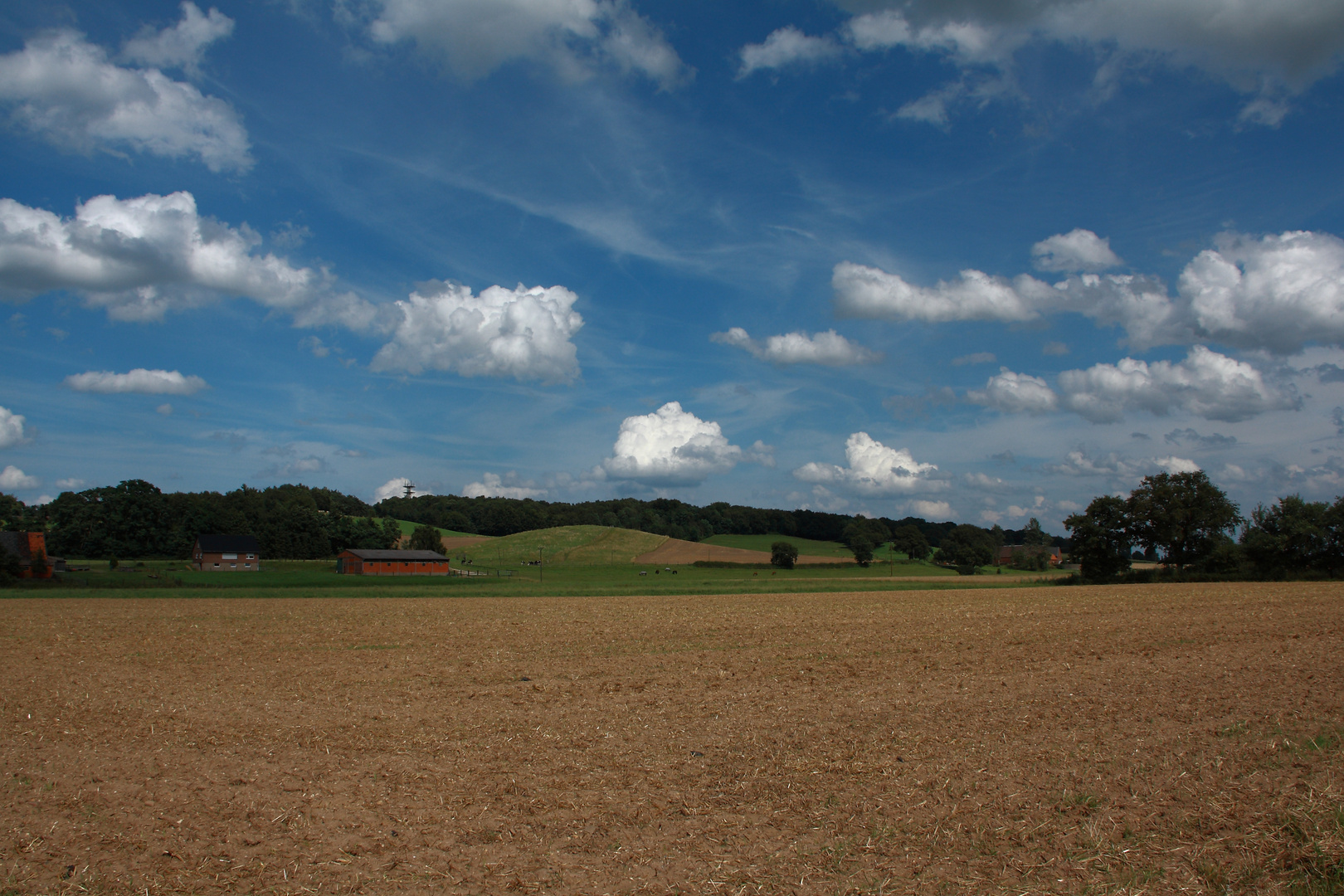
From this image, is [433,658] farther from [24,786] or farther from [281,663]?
[24,786]

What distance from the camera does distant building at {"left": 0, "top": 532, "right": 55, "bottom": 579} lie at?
6456 centimetres

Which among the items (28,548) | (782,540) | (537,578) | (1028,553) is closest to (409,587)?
(537,578)

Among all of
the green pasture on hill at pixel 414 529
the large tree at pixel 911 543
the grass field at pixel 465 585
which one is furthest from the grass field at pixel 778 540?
the green pasture on hill at pixel 414 529

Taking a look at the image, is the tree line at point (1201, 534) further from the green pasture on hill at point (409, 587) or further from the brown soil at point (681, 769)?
the brown soil at point (681, 769)

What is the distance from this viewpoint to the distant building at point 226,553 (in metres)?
95.4

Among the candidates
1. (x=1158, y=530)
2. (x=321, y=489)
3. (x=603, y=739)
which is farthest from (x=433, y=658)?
(x=321, y=489)

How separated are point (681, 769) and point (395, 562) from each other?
83969 millimetres

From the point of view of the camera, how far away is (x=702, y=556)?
106125 millimetres

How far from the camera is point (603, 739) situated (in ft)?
39.6

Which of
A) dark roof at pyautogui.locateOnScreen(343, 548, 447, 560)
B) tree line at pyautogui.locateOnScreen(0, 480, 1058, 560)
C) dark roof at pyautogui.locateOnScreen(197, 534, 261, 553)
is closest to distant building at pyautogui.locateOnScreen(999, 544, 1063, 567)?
tree line at pyautogui.locateOnScreen(0, 480, 1058, 560)

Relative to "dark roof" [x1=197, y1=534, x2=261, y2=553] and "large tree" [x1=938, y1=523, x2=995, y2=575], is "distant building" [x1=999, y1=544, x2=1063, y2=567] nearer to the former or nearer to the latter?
"large tree" [x1=938, y1=523, x2=995, y2=575]

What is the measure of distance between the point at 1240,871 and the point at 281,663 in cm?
2040

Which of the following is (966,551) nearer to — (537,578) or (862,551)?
(862,551)

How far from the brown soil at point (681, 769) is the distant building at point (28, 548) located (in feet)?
184
